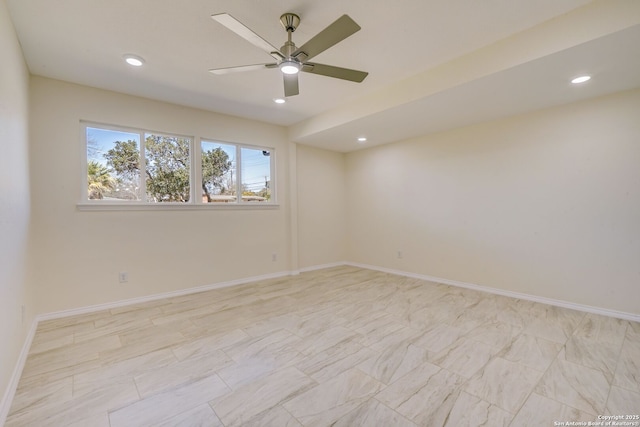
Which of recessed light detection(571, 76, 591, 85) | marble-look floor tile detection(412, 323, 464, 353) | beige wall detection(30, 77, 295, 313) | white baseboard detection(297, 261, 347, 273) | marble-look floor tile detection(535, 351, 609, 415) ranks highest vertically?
recessed light detection(571, 76, 591, 85)

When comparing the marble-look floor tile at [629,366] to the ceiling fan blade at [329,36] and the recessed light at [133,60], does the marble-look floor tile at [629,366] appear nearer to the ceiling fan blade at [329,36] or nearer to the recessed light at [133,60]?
the ceiling fan blade at [329,36]

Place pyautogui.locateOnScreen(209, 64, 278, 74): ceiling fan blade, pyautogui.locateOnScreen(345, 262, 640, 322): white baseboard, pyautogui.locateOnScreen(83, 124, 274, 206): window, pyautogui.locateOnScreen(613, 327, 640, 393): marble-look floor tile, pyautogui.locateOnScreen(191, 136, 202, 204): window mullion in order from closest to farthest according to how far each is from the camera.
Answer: pyautogui.locateOnScreen(613, 327, 640, 393): marble-look floor tile < pyautogui.locateOnScreen(209, 64, 278, 74): ceiling fan blade < pyautogui.locateOnScreen(345, 262, 640, 322): white baseboard < pyautogui.locateOnScreen(83, 124, 274, 206): window < pyautogui.locateOnScreen(191, 136, 202, 204): window mullion

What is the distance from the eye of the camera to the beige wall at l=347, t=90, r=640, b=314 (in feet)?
9.61

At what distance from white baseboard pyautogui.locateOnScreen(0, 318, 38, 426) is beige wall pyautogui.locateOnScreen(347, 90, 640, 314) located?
4613mm

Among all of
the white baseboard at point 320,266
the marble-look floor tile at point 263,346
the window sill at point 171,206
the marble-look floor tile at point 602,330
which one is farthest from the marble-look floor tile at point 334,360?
the white baseboard at point 320,266

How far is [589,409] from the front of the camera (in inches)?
63.6

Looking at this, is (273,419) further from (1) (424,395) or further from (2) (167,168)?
(2) (167,168)

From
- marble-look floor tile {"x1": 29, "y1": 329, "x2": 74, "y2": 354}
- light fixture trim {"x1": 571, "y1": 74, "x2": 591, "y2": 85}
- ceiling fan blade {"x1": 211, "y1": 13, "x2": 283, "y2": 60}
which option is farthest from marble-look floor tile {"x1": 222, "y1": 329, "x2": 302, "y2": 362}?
light fixture trim {"x1": 571, "y1": 74, "x2": 591, "y2": 85}

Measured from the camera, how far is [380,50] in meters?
2.53

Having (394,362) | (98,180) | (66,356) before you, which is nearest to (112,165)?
(98,180)

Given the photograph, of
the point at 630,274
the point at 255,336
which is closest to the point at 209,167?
the point at 255,336

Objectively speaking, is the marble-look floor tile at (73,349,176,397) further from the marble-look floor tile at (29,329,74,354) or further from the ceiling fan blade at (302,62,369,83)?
the ceiling fan blade at (302,62,369,83)

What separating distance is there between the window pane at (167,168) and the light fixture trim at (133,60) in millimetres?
1108

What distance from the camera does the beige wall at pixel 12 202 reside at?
5.69ft
